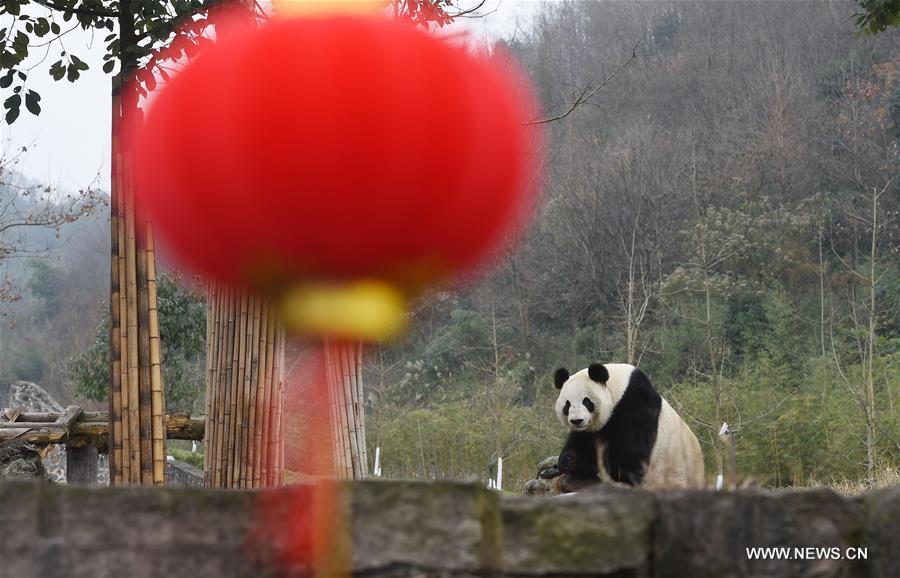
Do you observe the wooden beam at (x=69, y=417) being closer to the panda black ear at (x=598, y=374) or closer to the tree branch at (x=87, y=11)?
the tree branch at (x=87, y=11)

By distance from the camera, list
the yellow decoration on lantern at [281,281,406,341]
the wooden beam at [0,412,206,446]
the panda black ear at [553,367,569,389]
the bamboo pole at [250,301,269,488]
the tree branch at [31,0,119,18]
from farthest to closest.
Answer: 1. the wooden beam at [0,412,206,446]
2. the panda black ear at [553,367,569,389]
3. the tree branch at [31,0,119,18]
4. the bamboo pole at [250,301,269,488]
5. the yellow decoration on lantern at [281,281,406,341]

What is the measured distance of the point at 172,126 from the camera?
1183 millimetres

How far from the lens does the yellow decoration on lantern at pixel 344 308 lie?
1.26 m

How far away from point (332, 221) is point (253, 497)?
122 centimetres

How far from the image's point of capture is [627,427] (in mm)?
5930

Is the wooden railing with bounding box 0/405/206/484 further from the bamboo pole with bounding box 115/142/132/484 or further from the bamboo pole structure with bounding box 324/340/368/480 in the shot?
the bamboo pole structure with bounding box 324/340/368/480

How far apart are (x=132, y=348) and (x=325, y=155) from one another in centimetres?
407

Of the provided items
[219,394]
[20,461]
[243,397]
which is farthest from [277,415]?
[20,461]

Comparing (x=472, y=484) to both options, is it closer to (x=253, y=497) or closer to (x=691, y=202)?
(x=253, y=497)

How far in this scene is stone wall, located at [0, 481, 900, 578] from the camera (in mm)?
2121

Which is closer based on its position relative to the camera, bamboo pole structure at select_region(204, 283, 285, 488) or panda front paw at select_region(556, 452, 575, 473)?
bamboo pole structure at select_region(204, 283, 285, 488)

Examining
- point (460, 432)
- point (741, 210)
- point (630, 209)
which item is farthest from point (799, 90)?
point (460, 432)

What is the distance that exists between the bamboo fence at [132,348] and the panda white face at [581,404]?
91.4 inches
